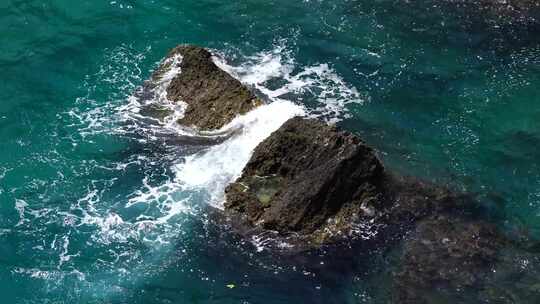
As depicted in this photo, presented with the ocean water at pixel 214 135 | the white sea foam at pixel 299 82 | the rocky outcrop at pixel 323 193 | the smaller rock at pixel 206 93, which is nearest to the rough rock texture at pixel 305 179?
the rocky outcrop at pixel 323 193

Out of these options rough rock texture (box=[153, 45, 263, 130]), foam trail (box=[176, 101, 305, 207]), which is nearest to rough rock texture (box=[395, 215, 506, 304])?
foam trail (box=[176, 101, 305, 207])

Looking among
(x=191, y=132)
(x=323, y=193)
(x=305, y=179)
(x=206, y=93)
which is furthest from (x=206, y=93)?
(x=323, y=193)

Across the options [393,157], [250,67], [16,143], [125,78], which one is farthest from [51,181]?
[393,157]

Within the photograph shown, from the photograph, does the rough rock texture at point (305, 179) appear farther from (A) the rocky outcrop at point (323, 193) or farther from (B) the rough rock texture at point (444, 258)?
(B) the rough rock texture at point (444, 258)

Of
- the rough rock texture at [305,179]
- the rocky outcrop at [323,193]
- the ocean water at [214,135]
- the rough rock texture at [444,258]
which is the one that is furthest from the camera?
the rough rock texture at [305,179]

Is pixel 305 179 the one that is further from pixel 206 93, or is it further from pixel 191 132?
pixel 206 93

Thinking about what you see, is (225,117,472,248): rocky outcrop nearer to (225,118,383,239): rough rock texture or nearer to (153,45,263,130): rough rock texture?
(225,118,383,239): rough rock texture
